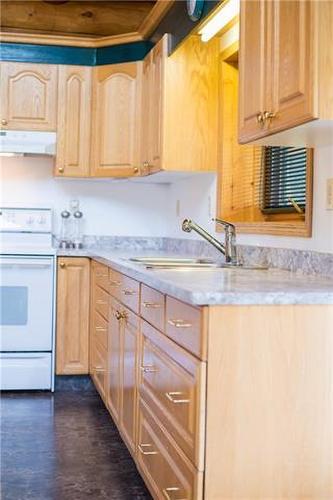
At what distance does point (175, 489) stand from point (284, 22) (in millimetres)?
1404

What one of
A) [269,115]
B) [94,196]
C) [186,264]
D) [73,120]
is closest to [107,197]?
[94,196]

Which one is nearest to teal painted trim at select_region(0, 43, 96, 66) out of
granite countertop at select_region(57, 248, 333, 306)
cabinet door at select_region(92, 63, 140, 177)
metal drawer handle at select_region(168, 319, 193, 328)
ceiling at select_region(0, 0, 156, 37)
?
cabinet door at select_region(92, 63, 140, 177)

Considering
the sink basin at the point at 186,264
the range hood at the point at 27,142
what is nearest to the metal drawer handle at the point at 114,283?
the sink basin at the point at 186,264

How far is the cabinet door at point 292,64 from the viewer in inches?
67.3

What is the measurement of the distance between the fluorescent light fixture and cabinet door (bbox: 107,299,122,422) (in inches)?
55.2

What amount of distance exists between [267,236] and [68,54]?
7.29 ft

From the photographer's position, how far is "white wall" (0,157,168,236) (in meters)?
4.50

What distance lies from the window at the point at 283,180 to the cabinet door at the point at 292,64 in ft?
2.52

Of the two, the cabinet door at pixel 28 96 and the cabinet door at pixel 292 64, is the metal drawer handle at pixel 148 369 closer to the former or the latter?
the cabinet door at pixel 292 64

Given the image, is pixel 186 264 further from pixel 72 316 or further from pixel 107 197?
pixel 107 197

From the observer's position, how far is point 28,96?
4.20m

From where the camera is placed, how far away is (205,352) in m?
1.60

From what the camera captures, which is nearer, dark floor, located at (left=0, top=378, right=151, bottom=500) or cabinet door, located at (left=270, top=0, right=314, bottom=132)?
cabinet door, located at (left=270, top=0, right=314, bottom=132)

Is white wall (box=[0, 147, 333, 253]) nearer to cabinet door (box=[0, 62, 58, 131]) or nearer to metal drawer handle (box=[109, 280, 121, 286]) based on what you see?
cabinet door (box=[0, 62, 58, 131])
